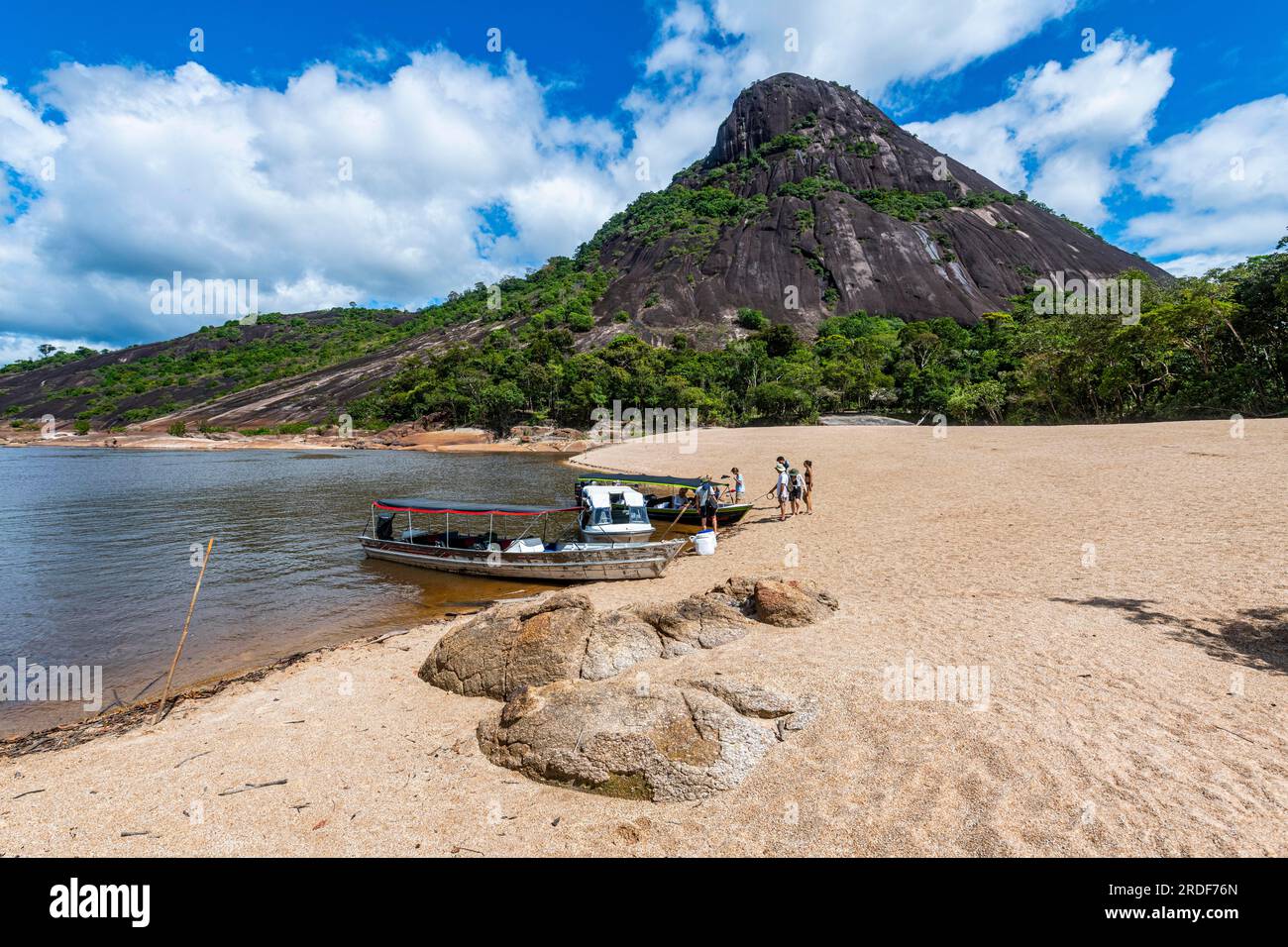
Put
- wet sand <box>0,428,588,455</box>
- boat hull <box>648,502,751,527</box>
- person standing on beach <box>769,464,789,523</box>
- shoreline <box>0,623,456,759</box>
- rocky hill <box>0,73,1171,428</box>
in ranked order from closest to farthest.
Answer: shoreline <box>0,623,456,759</box>
person standing on beach <box>769,464,789,523</box>
boat hull <box>648,502,751,527</box>
wet sand <box>0,428,588,455</box>
rocky hill <box>0,73,1171,428</box>

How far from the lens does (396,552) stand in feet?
59.5

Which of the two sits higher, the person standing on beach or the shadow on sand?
the person standing on beach

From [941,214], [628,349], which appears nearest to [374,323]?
[628,349]

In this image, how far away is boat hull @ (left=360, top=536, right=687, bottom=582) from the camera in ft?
→ 50.5

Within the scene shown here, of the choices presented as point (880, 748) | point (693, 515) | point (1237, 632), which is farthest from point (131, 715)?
point (1237, 632)

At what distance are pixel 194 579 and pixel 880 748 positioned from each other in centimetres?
1904

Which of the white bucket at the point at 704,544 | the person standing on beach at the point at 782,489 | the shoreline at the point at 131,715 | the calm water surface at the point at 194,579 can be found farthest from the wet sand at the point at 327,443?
the shoreline at the point at 131,715

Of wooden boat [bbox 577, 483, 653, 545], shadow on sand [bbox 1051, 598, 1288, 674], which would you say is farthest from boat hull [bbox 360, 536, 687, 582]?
shadow on sand [bbox 1051, 598, 1288, 674]

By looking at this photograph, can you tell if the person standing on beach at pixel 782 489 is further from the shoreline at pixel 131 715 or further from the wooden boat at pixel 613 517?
the shoreline at pixel 131 715

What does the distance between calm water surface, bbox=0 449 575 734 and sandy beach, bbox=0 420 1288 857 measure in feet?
8.08

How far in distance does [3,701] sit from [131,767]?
5640 mm

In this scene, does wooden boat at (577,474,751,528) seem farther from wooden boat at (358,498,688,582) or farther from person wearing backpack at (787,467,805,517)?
wooden boat at (358,498,688,582)

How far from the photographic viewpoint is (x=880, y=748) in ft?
19.0
